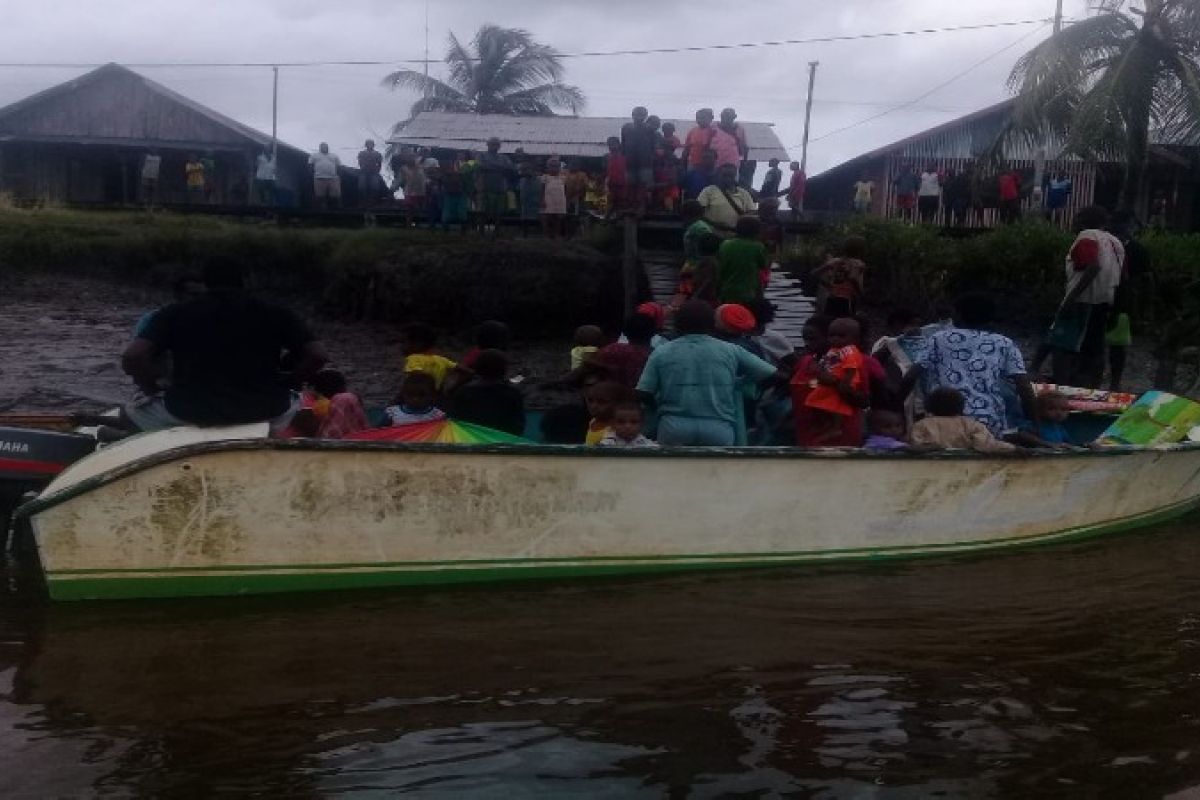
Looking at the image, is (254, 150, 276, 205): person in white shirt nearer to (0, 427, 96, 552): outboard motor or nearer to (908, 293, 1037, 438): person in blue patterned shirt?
(0, 427, 96, 552): outboard motor

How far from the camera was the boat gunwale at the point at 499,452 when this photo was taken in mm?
5941

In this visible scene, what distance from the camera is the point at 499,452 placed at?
6.44 m

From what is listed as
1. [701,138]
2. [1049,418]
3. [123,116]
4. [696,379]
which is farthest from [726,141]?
[123,116]

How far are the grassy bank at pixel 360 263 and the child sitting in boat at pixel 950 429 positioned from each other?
915cm

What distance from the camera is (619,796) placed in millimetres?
4387

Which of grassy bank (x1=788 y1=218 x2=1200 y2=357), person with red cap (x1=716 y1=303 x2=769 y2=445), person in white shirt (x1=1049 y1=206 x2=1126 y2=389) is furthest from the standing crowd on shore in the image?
person with red cap (x1=716 y1=303 x2=769 y2=445)

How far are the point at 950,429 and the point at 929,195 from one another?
16971 millimetres

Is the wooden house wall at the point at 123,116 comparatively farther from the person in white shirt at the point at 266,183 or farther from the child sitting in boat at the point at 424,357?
the child sitting in boat at the point at 424,357

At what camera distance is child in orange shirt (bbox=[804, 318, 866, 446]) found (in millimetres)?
7500

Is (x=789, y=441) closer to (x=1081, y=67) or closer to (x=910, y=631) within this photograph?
(x=910, y=631)

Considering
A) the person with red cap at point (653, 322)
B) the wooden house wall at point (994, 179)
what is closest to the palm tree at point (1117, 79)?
the wooden house wall at point (994, 179)

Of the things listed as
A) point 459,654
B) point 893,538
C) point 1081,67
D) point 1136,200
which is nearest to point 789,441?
point 893,538

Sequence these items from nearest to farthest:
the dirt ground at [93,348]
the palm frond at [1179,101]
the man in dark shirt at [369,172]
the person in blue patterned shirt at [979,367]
→ the person in blue patterned shirt at [979,367]
the dirt ground at [93,348]
the palm frond at [1179,101]
the man in dark shirt at [369,172]

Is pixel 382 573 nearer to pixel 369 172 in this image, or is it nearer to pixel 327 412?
pixel 327 412
